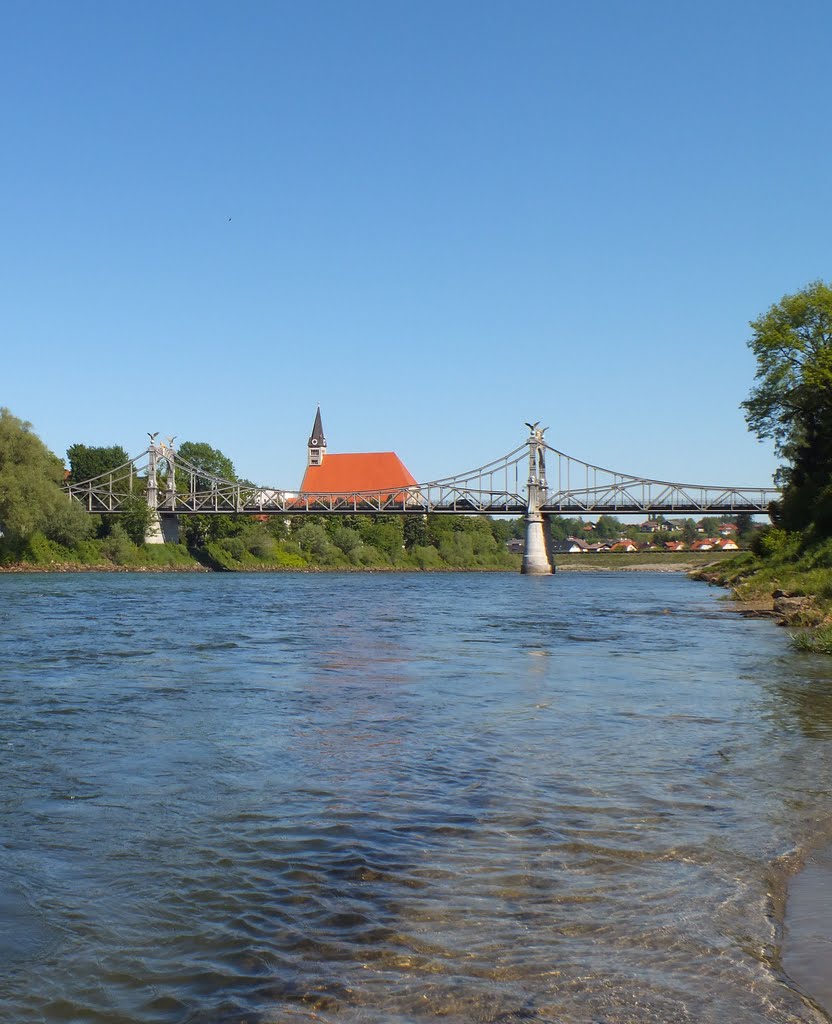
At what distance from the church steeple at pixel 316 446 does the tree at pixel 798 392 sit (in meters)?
90.8

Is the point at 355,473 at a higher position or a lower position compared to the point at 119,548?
higher

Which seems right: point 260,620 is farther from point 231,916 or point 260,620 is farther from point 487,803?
point 231,916

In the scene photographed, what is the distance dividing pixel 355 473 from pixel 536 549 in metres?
50.1

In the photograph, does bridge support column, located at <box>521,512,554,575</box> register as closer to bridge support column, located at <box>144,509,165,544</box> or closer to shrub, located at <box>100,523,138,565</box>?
bridge support column, located at <box>144,509,165,544</box>

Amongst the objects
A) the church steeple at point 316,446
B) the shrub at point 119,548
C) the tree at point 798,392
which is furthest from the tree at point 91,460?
the tree at point 798,392

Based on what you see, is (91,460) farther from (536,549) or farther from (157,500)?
(536,549)

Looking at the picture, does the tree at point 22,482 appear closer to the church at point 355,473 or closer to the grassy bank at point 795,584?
the grassy bank at point 795,584

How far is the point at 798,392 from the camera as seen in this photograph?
3744 cm

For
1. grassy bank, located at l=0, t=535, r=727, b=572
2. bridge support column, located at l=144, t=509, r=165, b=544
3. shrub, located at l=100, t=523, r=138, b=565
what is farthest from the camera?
bridge support column, located at l=144, t=509, r=165, b=544

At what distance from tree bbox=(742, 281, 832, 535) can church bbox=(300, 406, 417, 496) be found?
82245 millimetres

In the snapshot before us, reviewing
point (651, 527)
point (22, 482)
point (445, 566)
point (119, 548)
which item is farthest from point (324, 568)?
point (651, 527)

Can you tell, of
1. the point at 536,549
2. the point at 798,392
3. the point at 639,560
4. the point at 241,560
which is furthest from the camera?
the point at 639,560

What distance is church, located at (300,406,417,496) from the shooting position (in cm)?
12194

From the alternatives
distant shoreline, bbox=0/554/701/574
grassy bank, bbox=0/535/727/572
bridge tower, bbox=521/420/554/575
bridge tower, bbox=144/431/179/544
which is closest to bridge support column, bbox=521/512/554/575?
bridge tower, bbox=521/420/554/575
